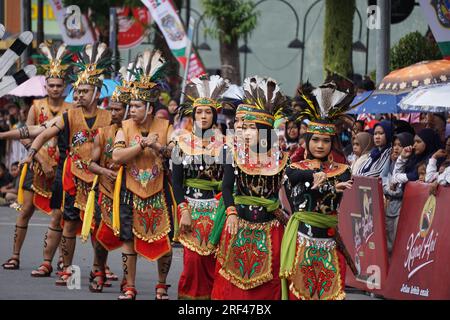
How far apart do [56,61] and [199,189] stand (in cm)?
353

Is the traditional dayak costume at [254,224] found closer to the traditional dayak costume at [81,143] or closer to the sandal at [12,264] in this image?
the traditional dayak costume at [81,143]

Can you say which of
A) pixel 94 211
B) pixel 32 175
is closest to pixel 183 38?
pixel 32 175

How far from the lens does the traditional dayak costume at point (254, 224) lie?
9.22 meters

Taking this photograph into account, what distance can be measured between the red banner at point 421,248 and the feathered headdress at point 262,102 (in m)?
2.28

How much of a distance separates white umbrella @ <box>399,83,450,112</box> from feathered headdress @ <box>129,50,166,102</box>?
94.2 inches

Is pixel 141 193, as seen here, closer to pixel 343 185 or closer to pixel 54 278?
pixel 54 278

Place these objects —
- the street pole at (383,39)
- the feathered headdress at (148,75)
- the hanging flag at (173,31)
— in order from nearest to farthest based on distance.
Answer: the feathered headdress at (148,75), the street pole at (383,39), the hanging flag at (173,31)

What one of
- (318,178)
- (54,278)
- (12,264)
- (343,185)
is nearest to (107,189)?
(54,278)

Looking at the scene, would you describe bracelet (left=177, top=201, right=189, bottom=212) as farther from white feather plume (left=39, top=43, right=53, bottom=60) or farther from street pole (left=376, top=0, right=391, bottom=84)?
street pole (left=376, top=0, right=391, bottom=84)

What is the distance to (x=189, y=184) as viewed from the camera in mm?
10305

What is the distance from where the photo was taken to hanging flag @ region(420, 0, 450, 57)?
14352mm

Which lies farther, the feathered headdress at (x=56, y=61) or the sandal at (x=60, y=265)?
the feathered headdress at (x=56, y=61)

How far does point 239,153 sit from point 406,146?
3.58 meters

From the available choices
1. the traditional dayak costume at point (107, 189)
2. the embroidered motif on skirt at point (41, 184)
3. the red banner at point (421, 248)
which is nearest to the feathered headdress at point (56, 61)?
the embroidered motif on skirt at point (41, 184)
